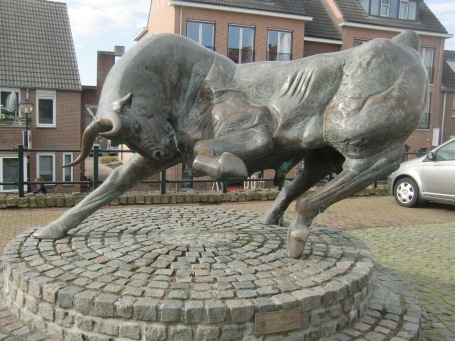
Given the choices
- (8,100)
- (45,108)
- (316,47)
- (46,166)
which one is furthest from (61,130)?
(316,47)

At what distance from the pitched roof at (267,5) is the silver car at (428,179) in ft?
39.0

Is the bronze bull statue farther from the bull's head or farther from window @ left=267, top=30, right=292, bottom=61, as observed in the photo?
window @ left=267, top=30, right=292, bottom=61

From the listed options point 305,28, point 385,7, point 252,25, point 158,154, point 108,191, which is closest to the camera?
point 158,154

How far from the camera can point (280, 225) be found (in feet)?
15.4

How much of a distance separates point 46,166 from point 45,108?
2.80 meters

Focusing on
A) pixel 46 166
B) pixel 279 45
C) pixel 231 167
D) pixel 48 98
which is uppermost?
pixel 279 45

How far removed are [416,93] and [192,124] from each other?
5.85 ft

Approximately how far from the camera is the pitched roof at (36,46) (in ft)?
66.1

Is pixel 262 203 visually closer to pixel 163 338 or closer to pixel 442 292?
pixel 442 292

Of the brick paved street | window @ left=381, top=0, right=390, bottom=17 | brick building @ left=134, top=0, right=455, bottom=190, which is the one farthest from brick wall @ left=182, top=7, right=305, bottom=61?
the brick paved street

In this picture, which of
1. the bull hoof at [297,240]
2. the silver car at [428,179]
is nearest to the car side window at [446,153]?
the silver car at [428,179]

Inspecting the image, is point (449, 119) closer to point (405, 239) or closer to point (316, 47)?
point (316, 47)

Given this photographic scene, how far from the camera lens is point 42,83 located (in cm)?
2012

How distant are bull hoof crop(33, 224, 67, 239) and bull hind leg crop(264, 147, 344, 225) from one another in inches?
81.4
